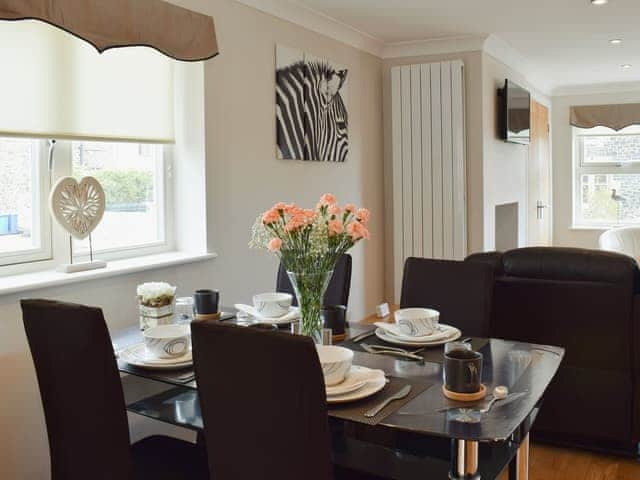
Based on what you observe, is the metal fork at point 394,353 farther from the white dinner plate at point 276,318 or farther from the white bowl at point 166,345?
the white bowl at point 166,345

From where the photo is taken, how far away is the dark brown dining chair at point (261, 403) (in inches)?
53.8

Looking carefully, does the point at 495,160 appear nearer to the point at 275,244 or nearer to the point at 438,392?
the point at 275,244

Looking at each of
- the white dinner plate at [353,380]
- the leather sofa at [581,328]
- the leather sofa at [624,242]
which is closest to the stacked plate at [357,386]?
the white dinner plate at [353,380]

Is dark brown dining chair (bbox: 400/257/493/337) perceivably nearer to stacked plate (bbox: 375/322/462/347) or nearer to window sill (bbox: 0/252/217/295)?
stacked plate (bbox: 375/322/462/347)

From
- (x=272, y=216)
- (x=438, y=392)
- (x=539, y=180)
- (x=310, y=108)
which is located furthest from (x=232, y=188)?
(x=539, y=180)

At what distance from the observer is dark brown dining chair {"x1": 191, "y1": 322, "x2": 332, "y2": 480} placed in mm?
1366

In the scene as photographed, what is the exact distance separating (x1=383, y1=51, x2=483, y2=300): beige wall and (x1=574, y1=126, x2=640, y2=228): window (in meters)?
3.73

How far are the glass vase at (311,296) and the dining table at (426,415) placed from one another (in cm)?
16

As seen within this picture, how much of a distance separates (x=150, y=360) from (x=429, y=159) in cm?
392

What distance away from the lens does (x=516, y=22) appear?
4.88m

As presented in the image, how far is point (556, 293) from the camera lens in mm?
2850

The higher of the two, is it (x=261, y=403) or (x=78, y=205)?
(x=78, y=205)

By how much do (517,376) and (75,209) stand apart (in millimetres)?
1930

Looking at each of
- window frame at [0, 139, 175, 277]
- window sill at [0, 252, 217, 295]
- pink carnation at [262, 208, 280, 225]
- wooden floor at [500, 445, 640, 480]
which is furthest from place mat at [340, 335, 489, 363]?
window frame at [0, 139, 175, 277]
